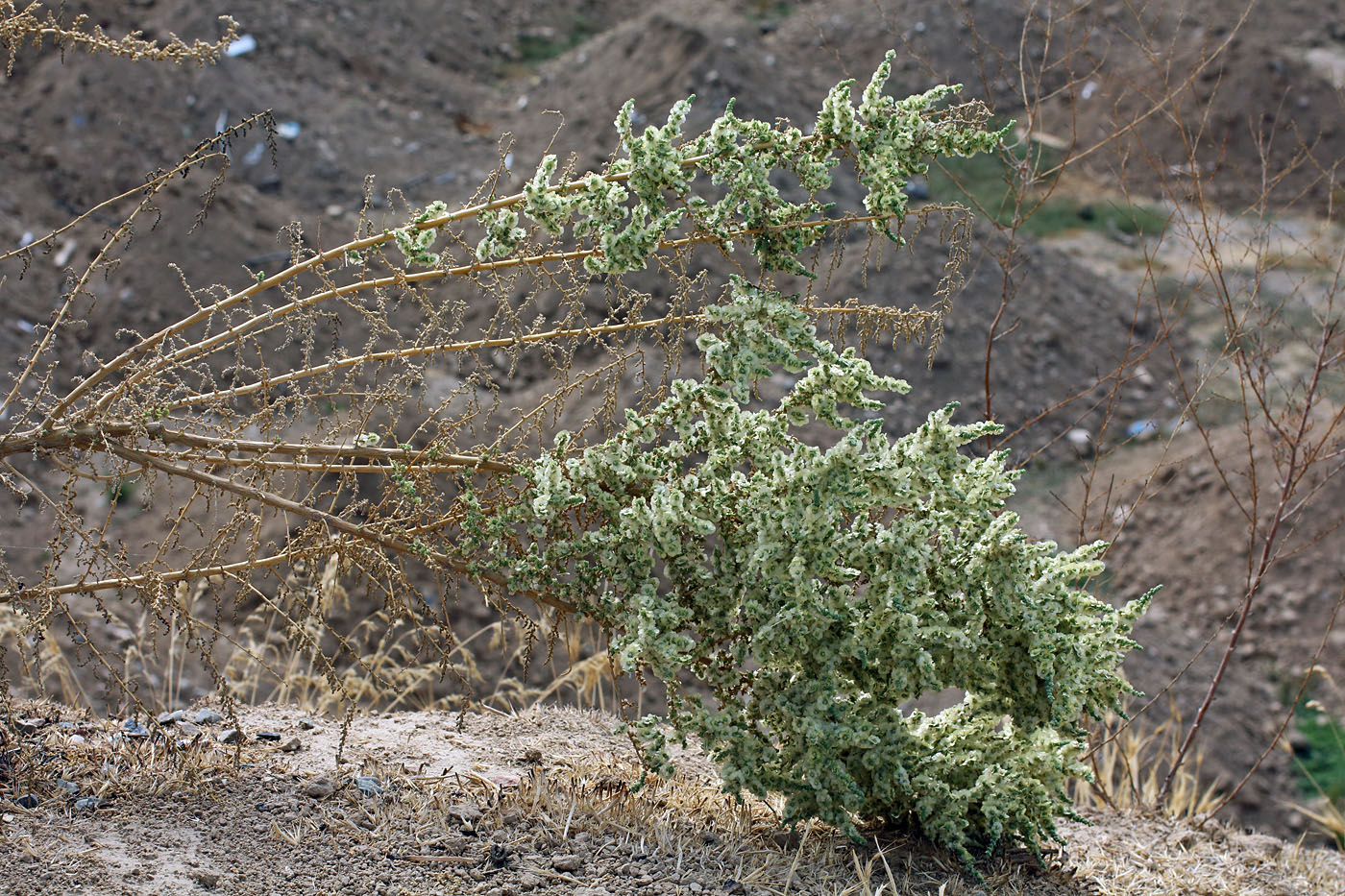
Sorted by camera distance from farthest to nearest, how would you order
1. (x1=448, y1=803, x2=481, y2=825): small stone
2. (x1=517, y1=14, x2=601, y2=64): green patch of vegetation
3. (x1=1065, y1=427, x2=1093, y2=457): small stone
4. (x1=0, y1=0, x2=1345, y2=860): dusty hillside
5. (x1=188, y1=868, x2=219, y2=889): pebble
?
1. (x1=517, y1=14, x2=601, y2=64): green patch of vegetation
2. (x1=1065, y1=427, x2=1093, y2=457): small stone
3. (x1=0, y1=0, x2=1345, y2=860): dusty hillside
4. (x1=448, y1=803, x2=481, y2=825): small stone
5. (x1=188, y1=868, x2=219, y2=889): pebble

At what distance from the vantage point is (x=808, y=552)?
2.60 metres

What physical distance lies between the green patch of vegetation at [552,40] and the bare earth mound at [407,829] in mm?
10821

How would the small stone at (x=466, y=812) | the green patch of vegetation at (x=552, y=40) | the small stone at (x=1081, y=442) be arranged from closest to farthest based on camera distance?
the small stone at (x=466, y=812)
the small stone at (x=1081, y=442)
the green patch of vegetation at (x=552, y=40)

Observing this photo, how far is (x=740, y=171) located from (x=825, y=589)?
1015mm

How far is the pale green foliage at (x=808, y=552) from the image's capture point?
2578 mm

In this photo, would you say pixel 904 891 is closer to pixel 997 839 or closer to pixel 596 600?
pixel 997 839

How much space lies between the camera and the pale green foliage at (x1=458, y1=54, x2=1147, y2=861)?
258cm

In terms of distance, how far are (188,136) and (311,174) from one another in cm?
103

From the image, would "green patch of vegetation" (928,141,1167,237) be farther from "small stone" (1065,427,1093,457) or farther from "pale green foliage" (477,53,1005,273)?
"pale green foliage" (477,53,1005,273)

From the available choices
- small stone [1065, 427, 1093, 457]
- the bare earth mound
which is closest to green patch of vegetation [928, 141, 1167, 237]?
small stone [1065, 427, 1093, 457]

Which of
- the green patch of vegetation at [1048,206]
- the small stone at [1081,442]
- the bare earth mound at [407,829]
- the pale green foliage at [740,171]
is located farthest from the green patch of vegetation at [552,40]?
the pale green foliage at [740,171]

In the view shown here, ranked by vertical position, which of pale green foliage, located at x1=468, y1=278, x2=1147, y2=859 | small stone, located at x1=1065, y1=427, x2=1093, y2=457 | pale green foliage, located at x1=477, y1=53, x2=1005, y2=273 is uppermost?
pale green foliage, located at x1=477, y1=53, x2=1005, y2=273

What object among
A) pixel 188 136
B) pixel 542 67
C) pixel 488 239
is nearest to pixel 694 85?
pixel 542 67

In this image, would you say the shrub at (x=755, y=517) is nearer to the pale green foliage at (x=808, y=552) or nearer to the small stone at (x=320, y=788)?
the pale green foliage at (x=808, y=552)
